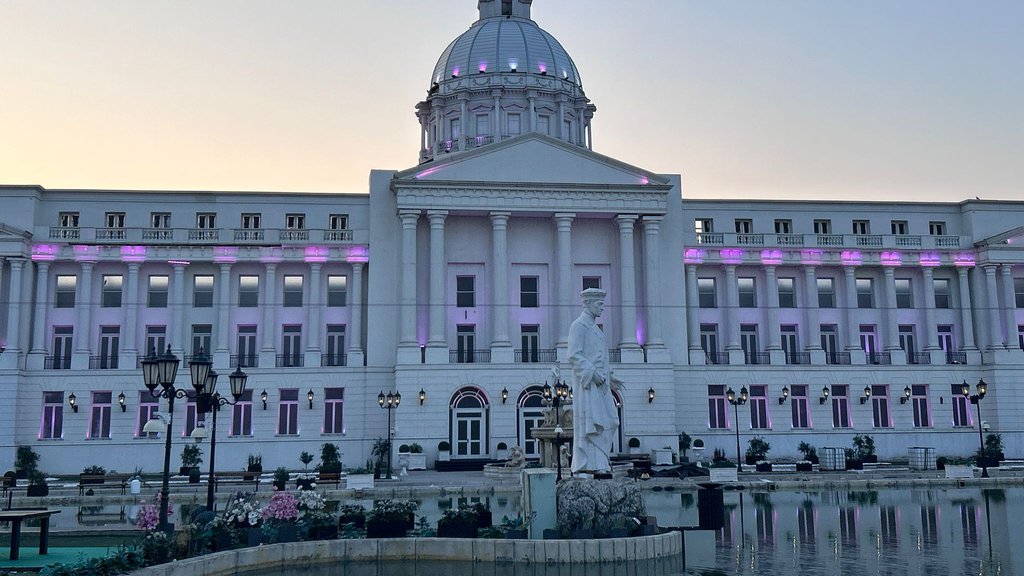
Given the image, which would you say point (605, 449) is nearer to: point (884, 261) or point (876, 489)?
point (876, 489)

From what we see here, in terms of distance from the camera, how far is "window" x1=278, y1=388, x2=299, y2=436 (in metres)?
54.6

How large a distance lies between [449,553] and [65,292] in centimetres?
4431

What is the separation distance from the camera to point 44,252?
178 feet

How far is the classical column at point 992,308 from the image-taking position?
5875 cm

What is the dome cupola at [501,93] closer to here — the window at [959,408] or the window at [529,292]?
the window at [529,292]

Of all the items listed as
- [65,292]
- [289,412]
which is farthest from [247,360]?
[65,292]

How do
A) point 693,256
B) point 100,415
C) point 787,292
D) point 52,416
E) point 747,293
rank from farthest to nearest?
point 787,292
point 747,293
point 693,256
point 100,415
point 52,416

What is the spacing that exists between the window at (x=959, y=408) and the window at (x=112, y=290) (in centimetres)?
4970

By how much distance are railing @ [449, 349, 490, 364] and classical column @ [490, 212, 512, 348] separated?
1.20 m

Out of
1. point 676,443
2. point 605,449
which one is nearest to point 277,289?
point 676,443

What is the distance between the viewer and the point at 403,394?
171 ft

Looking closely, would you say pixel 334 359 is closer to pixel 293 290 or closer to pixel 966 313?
pixel 293 290

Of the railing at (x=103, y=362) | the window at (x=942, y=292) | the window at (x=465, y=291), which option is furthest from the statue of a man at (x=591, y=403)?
the window at (x=942, y=292)

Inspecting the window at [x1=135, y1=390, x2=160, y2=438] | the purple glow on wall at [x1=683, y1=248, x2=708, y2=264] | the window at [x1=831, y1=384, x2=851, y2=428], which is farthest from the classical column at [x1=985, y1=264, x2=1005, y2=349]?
the window at [x1=135, y1=390, x2=160, y2=438]
